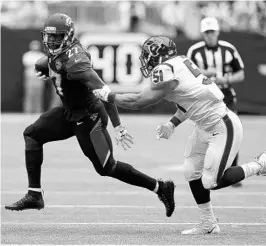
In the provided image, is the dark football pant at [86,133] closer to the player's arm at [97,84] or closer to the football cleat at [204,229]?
the player's arm at [97,84]

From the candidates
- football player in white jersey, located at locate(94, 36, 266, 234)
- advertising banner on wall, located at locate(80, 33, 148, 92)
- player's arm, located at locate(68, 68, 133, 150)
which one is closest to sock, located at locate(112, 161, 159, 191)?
player's arm, located at locate(68, 68, 133, 150)

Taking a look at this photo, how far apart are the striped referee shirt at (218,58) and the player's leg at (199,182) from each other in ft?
10.8

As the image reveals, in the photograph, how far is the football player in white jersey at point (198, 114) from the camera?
6926mm

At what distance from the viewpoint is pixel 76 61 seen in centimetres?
717

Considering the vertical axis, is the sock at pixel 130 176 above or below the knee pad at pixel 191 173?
below

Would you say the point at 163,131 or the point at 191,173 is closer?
the point at 191,173

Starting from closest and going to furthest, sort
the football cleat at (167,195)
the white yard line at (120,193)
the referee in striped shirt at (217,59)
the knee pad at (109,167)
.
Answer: the knee pad at (109,167)
the football cleat at (167,195)
the white yard line at (120,193)
the referee in striped shirt at (217,59)

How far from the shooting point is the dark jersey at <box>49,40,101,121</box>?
7.19 meters

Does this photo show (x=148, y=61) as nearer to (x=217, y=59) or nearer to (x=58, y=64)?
(x=58, y=64)

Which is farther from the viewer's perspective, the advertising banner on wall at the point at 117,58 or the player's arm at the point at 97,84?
the advertising banner on wall at the point at 117,58

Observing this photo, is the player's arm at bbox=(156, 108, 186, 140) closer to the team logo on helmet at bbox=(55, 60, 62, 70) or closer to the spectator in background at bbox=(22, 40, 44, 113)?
the team logo on helmet at bbox=(55, 60, 62, 70)

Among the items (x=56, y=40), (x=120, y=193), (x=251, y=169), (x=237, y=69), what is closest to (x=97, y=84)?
(x=56, y=40)

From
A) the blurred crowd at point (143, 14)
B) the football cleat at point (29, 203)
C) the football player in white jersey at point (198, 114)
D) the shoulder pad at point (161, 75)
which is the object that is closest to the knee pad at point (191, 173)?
the football player in white jersey at point (198, 114)

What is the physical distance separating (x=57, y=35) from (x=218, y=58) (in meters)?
3.59
